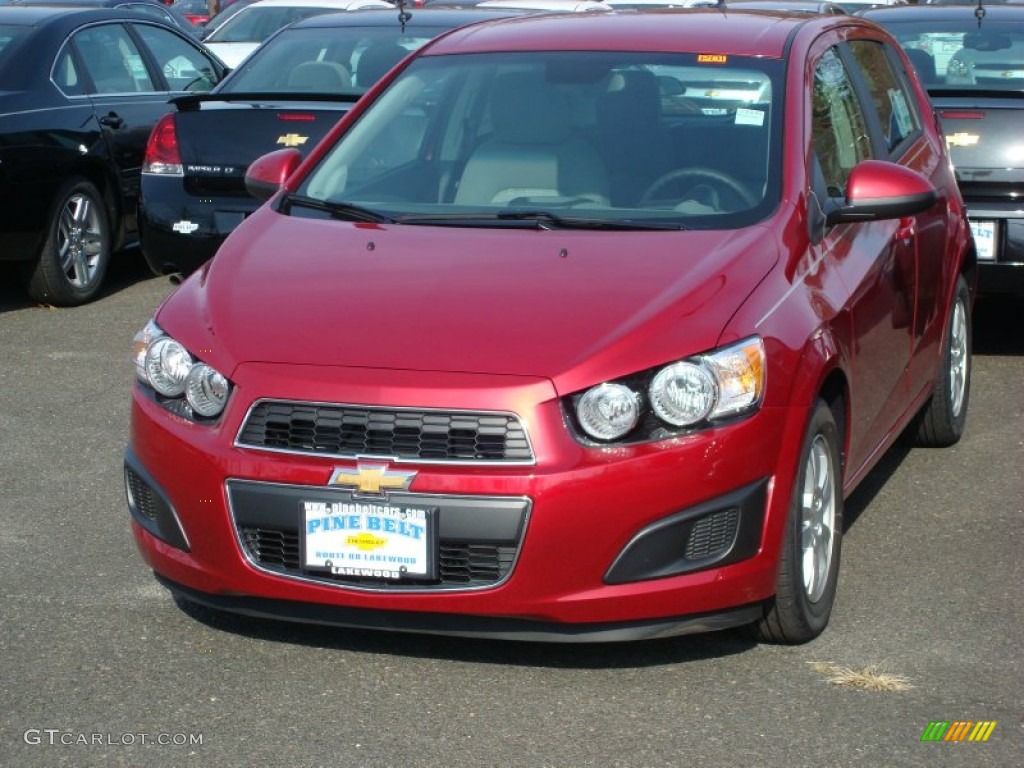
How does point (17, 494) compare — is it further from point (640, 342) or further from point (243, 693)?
point (640, 342)

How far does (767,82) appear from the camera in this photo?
558 centimetres

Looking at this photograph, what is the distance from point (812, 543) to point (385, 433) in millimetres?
1244

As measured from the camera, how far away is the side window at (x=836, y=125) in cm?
552

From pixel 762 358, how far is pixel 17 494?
301 centimetres

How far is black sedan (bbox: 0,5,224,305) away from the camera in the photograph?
31.5 feet

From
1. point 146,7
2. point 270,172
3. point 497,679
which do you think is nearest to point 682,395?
point 497,679

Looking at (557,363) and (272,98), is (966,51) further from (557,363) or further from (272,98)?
(557,363)

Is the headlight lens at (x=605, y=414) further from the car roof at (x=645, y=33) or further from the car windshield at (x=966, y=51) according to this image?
the car windshield at (x=966, y=51)

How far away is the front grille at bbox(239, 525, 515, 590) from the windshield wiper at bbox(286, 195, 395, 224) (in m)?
1.32

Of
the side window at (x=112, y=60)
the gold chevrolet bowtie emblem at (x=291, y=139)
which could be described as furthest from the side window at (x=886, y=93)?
the side window at (x=112, y=60)

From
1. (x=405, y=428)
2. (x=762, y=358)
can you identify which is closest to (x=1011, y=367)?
(x=762, y=358)

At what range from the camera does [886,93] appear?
6531mm

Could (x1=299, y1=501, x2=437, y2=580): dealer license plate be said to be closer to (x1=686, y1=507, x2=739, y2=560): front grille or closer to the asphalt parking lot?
the asphalt parking lot

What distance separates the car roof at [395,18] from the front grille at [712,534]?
611 cm
